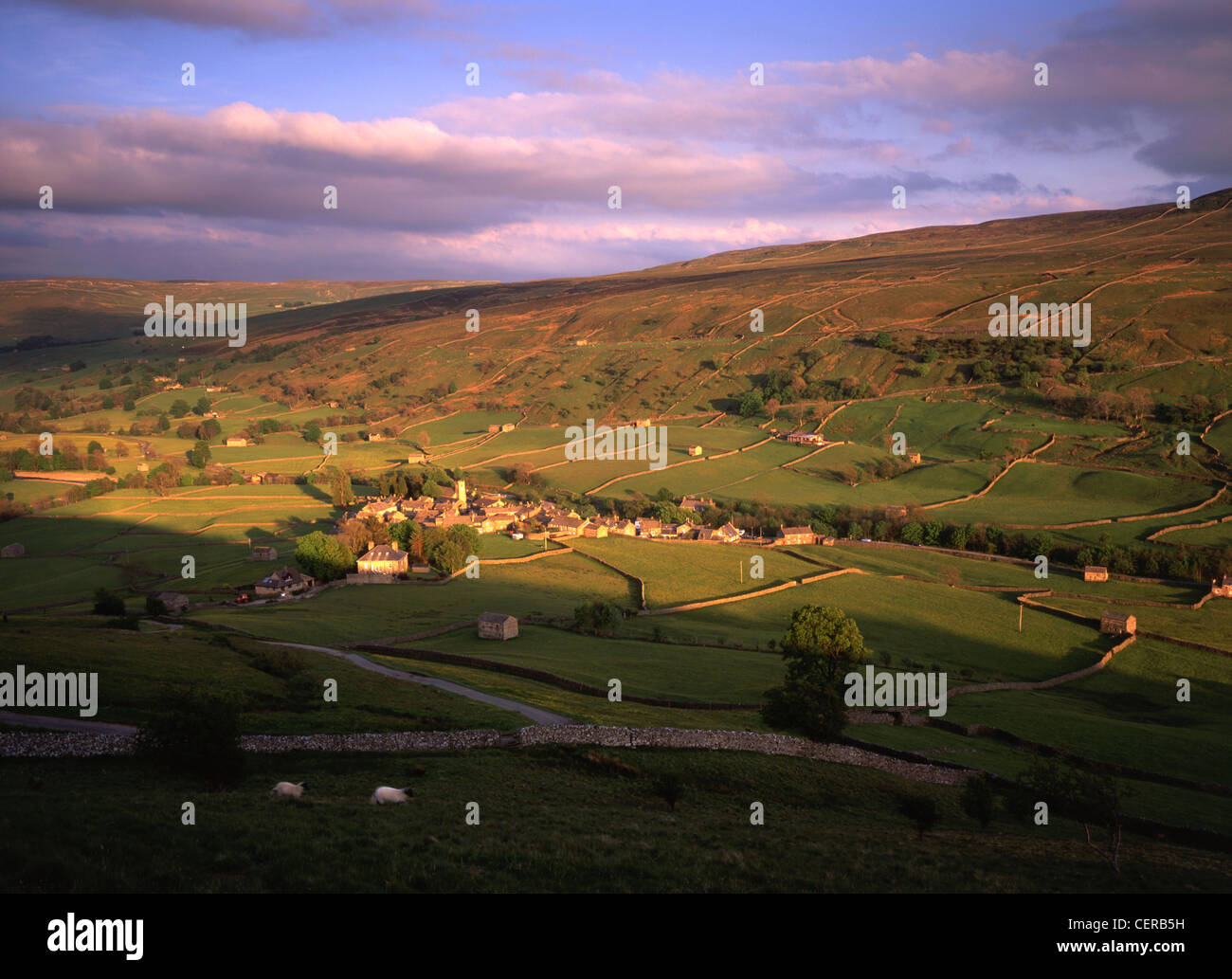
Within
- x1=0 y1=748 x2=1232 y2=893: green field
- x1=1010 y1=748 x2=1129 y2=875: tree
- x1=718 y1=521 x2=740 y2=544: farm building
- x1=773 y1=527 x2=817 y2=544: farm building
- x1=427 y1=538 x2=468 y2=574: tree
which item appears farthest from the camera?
x1=718 y1=521 x2=740 y2=544: farm building

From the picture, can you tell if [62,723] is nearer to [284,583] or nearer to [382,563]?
[284,583]

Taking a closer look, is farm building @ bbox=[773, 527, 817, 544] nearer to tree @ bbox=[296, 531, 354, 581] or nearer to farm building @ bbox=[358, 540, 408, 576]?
farm building @ bbox=[358, 540, 408, 576]
